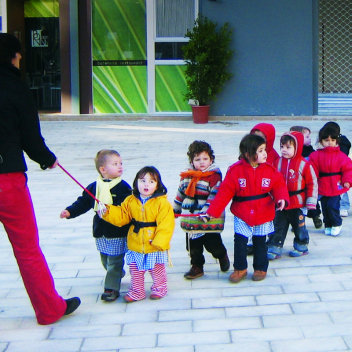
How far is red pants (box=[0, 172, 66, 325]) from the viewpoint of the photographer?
3.73 metres

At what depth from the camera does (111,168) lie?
4.29 metres

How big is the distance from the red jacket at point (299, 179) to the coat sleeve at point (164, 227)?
4.07 ft

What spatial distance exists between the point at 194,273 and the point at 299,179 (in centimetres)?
110

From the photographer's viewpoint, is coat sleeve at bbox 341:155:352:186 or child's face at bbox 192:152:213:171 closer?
child's face at bbox 192:152:213:171

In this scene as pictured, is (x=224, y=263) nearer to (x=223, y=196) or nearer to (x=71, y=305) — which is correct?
(x=223, y=196)

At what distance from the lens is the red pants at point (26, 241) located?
3730 mm

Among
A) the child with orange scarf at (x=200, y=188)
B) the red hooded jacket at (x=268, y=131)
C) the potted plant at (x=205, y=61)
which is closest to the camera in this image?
the child with orange scarf at (x=200, y=188)

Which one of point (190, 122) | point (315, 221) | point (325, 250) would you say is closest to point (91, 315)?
point (325, 250)

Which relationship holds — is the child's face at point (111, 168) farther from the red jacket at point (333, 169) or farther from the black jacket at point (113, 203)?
→ the red jacket at point (333, 169)

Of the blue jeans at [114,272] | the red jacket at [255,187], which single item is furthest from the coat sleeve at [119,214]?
the red jacket at [255,187]

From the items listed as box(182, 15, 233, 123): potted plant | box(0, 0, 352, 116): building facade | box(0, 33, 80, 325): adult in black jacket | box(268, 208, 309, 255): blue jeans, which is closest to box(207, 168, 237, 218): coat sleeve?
box(268, 208, 309, 255): blue jeans

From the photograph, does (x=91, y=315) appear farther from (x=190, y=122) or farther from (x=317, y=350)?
(x=190, y=122)

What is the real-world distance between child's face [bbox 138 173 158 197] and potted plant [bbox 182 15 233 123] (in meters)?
9.09

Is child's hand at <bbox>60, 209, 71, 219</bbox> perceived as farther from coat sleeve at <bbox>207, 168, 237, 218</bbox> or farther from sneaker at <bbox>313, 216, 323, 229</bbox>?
sneaker at <bbox>313, 216, 323, 229</bbox>
